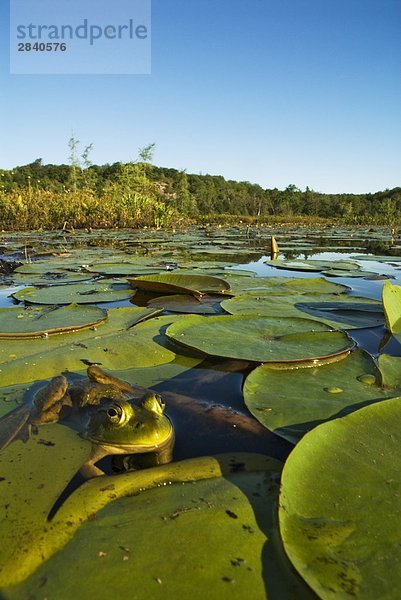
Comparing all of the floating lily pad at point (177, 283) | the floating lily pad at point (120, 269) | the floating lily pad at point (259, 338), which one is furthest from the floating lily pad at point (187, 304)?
the floating lily pad at point (120, 269)

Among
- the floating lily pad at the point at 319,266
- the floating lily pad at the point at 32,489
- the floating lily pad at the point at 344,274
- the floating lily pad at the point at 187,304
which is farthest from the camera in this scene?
the floating lily pad at the point at 319,266

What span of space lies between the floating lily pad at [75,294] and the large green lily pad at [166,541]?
92.2 inches

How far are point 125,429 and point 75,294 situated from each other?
8.04 ft

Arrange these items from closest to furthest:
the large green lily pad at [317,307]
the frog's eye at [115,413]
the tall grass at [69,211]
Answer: the frog's eye at [115,413] → the large green lily pad at [317,307] → the tall grass at [69,211]

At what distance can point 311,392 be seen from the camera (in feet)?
5.05

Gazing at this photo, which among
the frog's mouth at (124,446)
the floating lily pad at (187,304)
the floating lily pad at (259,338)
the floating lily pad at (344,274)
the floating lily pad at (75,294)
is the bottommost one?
the frog's mouth at (124,446)

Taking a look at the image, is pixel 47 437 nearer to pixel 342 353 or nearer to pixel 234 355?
pixel 234 355

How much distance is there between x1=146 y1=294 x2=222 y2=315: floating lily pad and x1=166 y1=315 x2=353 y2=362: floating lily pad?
626 mm

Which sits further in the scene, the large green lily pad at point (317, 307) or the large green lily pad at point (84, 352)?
the large green lily pad at point (317, 307)

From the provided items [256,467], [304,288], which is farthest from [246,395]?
[304,288]

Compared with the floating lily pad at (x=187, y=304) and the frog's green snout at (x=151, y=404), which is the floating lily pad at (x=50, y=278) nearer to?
the floating lily pad at (x=187, y=304)

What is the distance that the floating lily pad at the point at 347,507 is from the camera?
687mm

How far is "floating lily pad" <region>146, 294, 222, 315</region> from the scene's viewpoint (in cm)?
315

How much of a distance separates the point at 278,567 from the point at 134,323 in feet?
6.38
